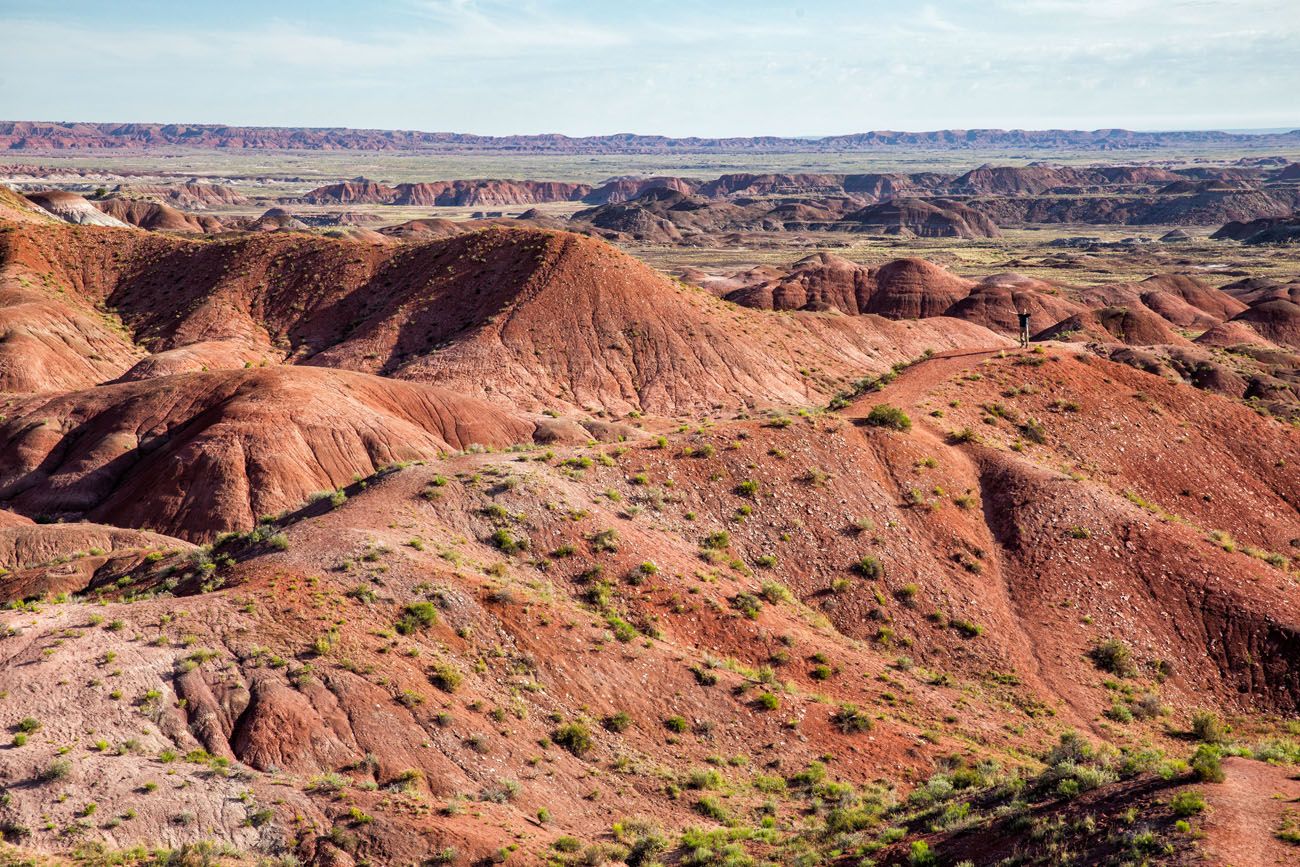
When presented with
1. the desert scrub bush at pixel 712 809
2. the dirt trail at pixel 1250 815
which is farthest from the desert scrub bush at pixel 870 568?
the dirt trail at pixel 1250 815

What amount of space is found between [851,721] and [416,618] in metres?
11.3

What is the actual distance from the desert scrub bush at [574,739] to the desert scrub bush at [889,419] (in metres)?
19.0

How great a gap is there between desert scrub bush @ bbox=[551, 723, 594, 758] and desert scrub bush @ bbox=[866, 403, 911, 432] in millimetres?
19006

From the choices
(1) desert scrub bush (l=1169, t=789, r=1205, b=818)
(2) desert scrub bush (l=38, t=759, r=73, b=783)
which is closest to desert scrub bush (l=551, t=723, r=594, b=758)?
(2) desert scrub bush (l=38, t=759, r=73, b=783)

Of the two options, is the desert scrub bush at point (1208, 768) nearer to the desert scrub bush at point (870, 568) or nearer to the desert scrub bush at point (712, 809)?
the desert scrub bush at point (712, 809)

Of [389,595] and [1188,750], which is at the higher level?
[389,595]

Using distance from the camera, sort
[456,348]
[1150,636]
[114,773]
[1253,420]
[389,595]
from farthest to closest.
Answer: [456,348], [1253,420], [1150,636], [389,595], [114,773]

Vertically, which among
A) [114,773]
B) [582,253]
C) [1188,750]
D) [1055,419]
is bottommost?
[1188,750]

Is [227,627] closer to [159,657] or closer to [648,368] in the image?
[159,657]

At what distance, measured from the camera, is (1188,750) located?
86.7 feet

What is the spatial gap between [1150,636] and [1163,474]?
10.3 m

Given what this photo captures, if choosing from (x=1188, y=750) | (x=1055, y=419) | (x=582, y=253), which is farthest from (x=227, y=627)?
(x=582, y=253)

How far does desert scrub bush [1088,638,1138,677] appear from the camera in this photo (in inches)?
1167

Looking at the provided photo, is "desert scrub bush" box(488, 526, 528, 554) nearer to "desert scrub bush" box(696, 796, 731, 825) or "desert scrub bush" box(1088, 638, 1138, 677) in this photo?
"desert scrub bush" box(696, 796, 731, 825)
